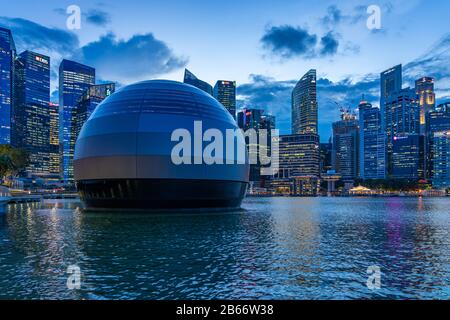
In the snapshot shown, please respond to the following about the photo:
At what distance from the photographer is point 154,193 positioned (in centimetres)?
4169

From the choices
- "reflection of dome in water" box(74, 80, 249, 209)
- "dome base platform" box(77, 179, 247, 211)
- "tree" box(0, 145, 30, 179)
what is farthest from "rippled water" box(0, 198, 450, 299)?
"tree" box(0, 145, 30, 179)

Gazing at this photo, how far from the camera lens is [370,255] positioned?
60.1 feet

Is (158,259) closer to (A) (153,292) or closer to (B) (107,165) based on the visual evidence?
(A) (153,292)

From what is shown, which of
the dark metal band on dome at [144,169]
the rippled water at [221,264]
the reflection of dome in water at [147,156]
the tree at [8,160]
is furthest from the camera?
the tree at [8,160]

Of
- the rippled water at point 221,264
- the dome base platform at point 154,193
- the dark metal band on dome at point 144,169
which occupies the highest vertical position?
the dark metal band on dome at point 144,169

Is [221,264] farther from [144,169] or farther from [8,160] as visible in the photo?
[8,160]

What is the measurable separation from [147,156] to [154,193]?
4663mm

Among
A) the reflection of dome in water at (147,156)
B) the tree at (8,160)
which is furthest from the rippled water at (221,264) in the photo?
the tree at (8,160)

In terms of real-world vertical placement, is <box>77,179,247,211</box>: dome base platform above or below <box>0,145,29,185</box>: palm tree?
below

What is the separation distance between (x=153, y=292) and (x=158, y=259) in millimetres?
5067

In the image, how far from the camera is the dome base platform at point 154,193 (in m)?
41.5

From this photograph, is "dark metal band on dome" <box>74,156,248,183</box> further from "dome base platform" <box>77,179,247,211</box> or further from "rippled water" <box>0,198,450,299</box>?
"rippled water" <box>0,198,450,299</box>

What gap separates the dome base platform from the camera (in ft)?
136

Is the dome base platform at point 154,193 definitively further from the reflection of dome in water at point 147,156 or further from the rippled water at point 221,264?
the rippled water at point 221,264
